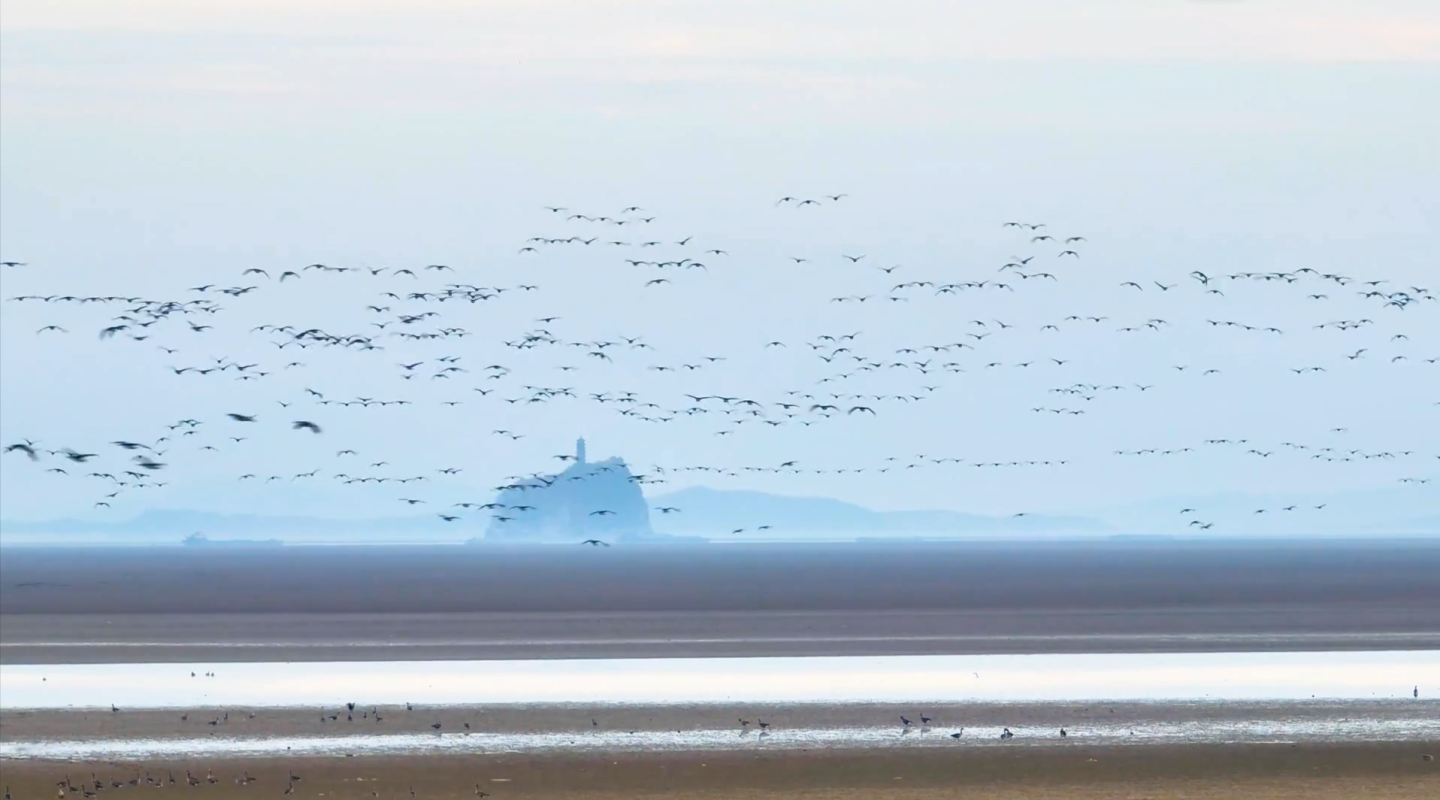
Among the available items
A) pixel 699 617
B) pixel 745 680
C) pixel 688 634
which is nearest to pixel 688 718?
pixel 745 680

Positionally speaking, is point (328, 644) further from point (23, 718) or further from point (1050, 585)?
point (1050, 585)

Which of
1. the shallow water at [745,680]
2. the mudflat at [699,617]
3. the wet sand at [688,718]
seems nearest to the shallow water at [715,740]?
the wet sand at [688,718]

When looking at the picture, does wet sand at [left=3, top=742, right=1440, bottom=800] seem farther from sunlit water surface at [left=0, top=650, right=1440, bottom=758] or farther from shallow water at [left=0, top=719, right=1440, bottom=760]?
sunlit water surface at [left=0, top=650, right=1440, bottom=758]

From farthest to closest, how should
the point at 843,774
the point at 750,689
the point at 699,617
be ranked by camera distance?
the point at 699,617 < the point at 750,689 < the point at 843,774

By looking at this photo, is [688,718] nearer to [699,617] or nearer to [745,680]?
[745,680]

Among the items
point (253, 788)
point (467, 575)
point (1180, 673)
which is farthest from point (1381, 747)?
point (467, 575)

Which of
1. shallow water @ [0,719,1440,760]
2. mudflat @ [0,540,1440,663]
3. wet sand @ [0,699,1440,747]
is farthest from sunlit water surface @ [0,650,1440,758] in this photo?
mudflat @ [0,540,1440,663]

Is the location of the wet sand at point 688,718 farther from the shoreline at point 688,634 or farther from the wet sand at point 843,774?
the shoreline at point 688,634
